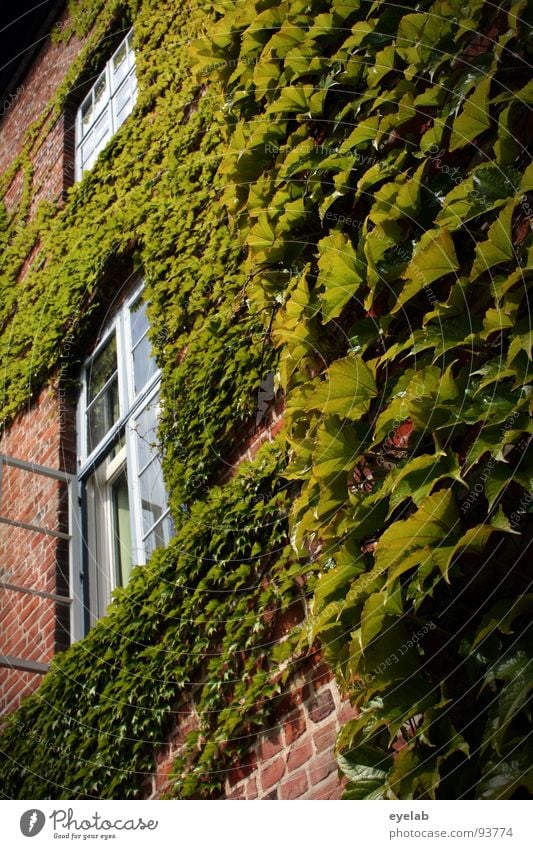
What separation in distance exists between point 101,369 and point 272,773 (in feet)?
10.7

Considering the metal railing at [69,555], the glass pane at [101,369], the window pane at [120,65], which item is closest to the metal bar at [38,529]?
the metal railing at [69,555]

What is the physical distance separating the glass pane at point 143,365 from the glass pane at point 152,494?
61 centimetres

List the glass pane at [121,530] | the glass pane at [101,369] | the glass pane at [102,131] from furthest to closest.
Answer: the glass pane at [102,131] < the glass pane at [101,369] < the glass pane at [121,530]

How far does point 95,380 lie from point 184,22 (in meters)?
2.24

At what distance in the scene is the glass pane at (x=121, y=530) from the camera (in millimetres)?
4824

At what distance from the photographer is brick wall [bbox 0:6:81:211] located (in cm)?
739

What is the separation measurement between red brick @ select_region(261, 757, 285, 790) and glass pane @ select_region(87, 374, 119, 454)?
2.75 m

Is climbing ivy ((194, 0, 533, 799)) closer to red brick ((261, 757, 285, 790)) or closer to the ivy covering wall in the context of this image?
the ivy covering wall

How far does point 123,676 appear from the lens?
3.81 metres

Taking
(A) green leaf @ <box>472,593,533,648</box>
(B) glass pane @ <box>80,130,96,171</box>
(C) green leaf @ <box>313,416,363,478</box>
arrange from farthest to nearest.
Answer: (B) glass pane @ <box>80,130,96,171</box> → (C) green leaf @ <box>313,416,363,478</box> → (A) green leaf @ <box>472,593,533,648</box>

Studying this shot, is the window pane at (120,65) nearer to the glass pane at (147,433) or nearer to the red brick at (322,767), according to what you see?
the glass pane at (147,433)

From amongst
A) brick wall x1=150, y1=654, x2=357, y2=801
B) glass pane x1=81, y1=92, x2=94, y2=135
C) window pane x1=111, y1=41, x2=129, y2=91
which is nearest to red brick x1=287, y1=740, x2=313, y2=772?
brick wall x1=150, y1=654, x2=357, y2=801

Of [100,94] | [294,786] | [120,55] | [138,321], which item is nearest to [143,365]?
[138,321]

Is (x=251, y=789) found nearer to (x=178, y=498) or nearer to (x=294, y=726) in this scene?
(x=294, y=726)
